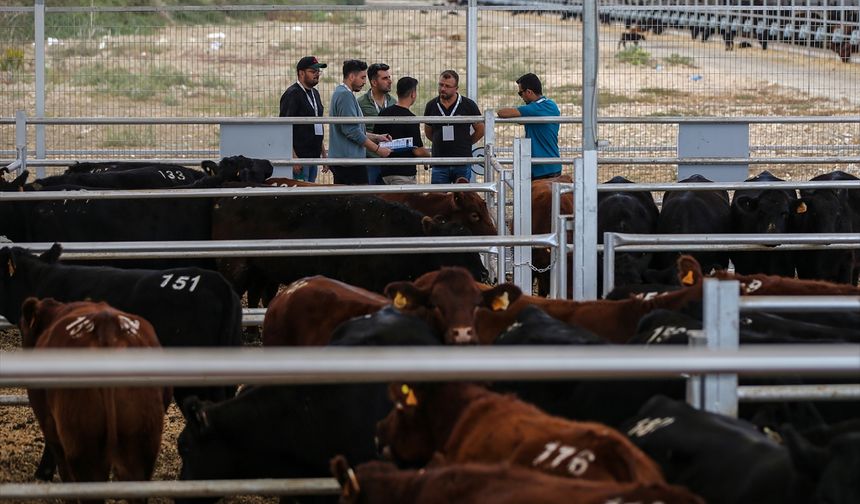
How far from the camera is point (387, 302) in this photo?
5.84 metres

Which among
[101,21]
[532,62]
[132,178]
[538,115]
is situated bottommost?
[132,178]

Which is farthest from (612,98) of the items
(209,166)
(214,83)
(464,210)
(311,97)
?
(464,210)

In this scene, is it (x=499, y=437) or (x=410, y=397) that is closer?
(x=499, y=437)

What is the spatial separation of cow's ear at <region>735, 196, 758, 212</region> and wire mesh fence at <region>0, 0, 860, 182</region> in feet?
11.6

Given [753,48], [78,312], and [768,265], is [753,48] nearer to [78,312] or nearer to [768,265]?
[768,265]

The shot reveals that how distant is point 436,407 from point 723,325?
108 centimetres

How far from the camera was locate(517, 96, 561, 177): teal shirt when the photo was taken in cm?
1123

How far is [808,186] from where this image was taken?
7289 millimetres

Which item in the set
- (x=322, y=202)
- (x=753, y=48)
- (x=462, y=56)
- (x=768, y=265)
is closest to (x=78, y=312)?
(x=322, y=202)

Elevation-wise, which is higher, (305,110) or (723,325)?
(305,110)

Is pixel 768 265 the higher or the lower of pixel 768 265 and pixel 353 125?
the lower

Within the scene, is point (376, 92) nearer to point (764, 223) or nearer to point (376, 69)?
point (376, 69)

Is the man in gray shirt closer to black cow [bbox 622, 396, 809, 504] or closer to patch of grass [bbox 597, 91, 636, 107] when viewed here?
patch of grass [bbox 597, 91, 636, 107]

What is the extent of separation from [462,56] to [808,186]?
11.6 meters
